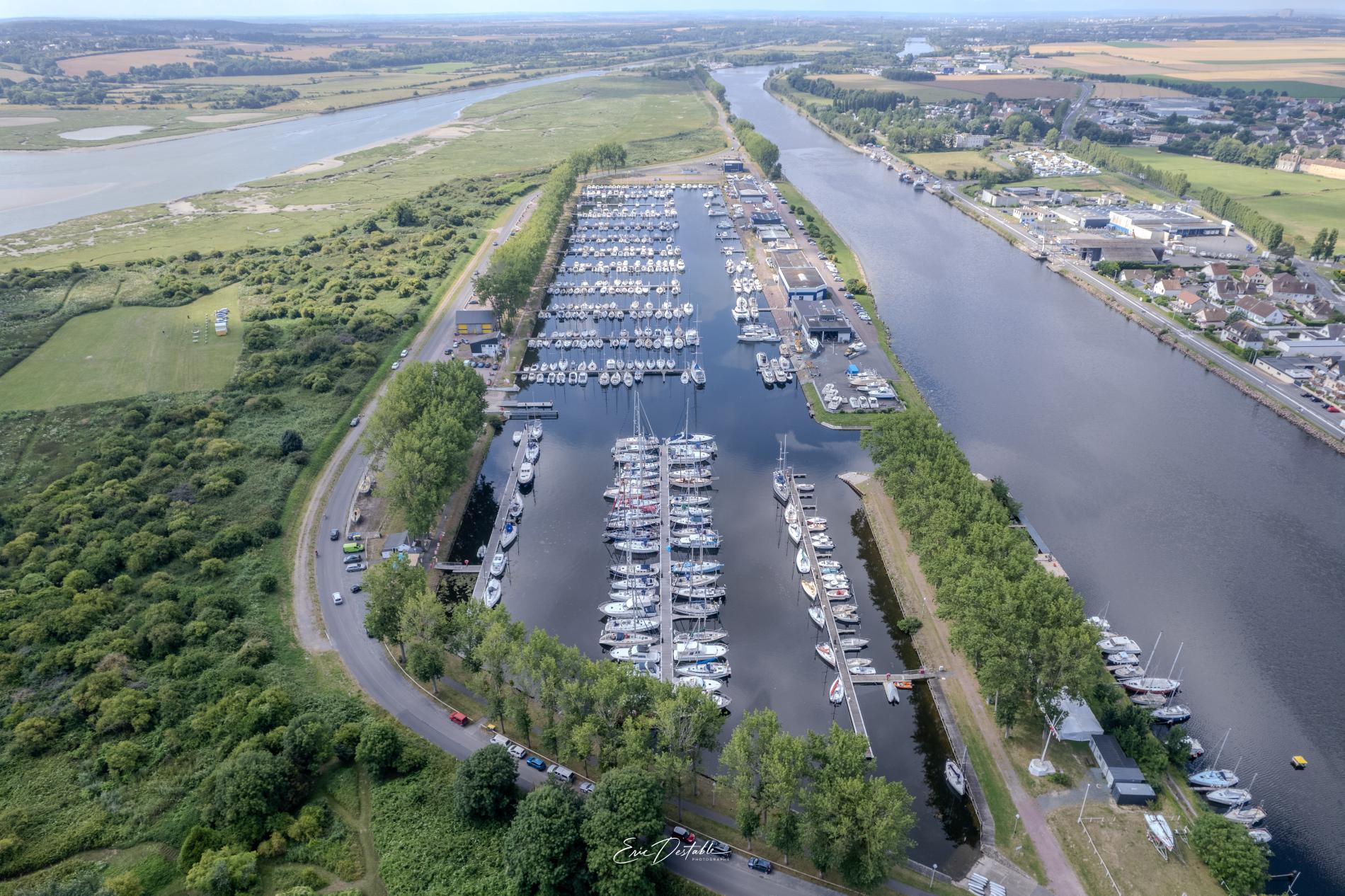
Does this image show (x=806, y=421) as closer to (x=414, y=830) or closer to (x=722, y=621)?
(x=722, y=621)

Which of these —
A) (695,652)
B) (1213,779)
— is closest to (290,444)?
(695,652)

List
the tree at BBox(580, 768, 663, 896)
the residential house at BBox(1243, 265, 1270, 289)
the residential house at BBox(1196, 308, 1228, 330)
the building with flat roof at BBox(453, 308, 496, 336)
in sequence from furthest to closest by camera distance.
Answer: the residential house at BBox(1243, 265, 1270, 289)
the building with flat roof at BBox(453, 308, 496, 336)
the residential house at BBox(1196, 308, 1228, 330)
the tree at BBox(580, 768, 663, 896)

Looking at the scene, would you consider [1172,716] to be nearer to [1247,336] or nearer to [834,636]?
[834,636]

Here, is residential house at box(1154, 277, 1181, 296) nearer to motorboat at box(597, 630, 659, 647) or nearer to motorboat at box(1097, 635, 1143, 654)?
motorboat at box(1097, 635, 1143, 654)

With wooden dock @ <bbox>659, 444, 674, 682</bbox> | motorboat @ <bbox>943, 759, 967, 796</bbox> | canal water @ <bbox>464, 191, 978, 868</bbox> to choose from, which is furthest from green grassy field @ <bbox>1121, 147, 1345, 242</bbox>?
motorboat @ <bbox>943, 759, 967, 796</bbox>

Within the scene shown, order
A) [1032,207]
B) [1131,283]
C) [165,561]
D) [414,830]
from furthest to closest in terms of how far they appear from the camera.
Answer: [1032,207]
[1131,283]
[165,561]
[414,830]

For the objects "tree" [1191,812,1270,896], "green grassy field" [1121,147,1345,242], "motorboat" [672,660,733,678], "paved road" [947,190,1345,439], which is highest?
"green grassy field" [1121,147,1345,242]

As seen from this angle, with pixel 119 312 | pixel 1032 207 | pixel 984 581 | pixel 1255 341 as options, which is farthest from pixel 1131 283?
pixel 119 312
